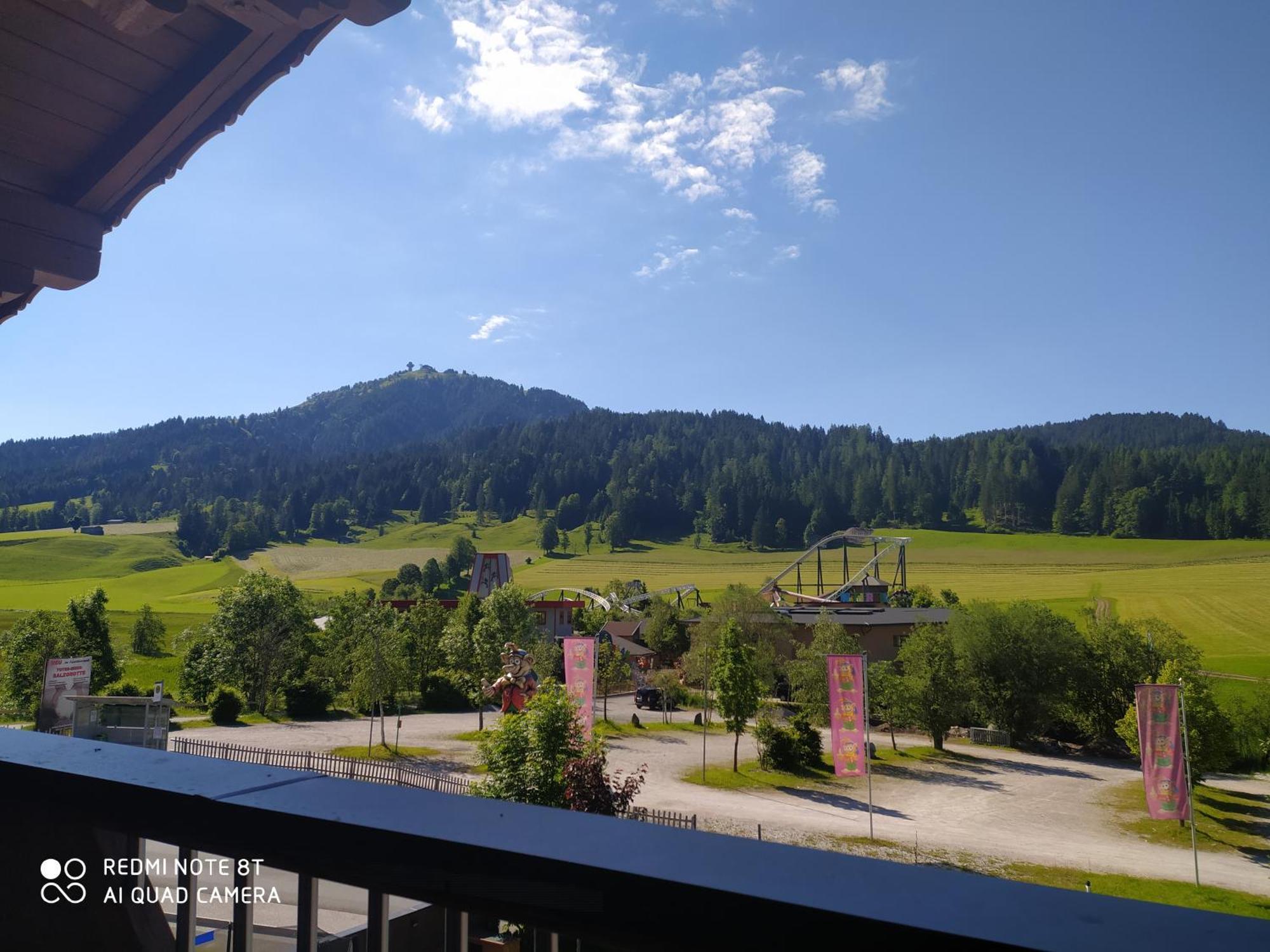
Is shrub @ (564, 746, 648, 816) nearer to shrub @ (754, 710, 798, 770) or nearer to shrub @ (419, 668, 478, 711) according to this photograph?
shrub @ (754, 710, 798, 770)

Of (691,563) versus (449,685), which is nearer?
(449,685)

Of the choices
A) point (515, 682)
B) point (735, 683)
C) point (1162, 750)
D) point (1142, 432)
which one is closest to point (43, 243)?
point (1162, 750)

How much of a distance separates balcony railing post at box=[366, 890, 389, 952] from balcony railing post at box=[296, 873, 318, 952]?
0.12 meters

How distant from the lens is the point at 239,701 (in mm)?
34750

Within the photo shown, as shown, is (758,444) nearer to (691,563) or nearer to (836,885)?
(691,563)

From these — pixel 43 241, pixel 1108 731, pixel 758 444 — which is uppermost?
pixel 758 444

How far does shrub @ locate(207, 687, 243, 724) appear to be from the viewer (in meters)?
33.6

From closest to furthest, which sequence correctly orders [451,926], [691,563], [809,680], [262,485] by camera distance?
[451,926]
[809,680]
[691,563]
[262,485]

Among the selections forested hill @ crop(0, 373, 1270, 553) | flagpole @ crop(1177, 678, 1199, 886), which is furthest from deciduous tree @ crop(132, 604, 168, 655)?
forested hill @ crop(0, 373, 1270, 553)

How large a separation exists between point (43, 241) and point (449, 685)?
40.6 m

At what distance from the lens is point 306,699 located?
37156 mm

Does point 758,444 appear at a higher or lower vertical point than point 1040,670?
higher

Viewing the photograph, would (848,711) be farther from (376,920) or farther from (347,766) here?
(376,920)

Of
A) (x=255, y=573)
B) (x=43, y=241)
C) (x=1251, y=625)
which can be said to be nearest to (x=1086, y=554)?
(x=1251, y=625)
